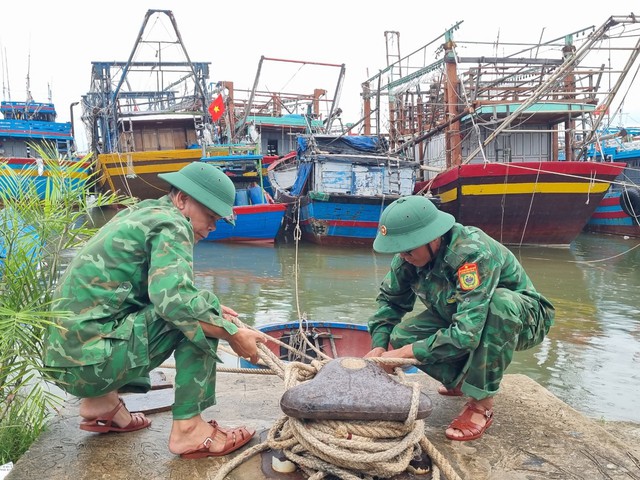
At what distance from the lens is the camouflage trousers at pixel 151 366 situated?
204 cm

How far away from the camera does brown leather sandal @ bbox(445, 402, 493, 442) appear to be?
241 cm

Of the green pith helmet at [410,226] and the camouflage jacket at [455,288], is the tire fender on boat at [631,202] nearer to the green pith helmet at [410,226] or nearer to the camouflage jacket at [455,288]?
the camouflage jacket at [455,288]

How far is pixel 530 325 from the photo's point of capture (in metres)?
2.55

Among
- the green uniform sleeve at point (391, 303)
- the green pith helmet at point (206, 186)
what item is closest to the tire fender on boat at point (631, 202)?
the green uniform sleeve at point (391, 303)

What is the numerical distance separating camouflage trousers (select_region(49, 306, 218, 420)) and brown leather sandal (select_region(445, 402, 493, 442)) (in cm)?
109

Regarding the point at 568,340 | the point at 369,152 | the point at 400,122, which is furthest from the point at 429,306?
the point at 400,122

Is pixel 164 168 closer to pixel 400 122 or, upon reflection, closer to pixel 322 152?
pixel 322 152

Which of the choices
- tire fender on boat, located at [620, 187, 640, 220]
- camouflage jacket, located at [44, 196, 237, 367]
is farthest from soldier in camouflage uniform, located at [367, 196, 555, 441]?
tire fender on boat, located at [620, 187, 640, 220]

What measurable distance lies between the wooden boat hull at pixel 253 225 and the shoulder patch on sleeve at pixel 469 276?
42.6 ft

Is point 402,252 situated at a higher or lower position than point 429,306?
higher

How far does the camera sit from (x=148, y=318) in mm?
2082

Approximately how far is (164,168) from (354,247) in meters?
6.82

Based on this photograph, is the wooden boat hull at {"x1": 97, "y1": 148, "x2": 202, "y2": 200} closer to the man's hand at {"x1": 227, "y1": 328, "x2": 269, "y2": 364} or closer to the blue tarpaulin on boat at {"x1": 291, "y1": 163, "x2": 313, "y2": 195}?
the blue tarpaulin on boat at {"x1": 291, "y1": 163, "x2": 313, "y2": 195}

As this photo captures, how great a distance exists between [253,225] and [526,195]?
24.0 ft
